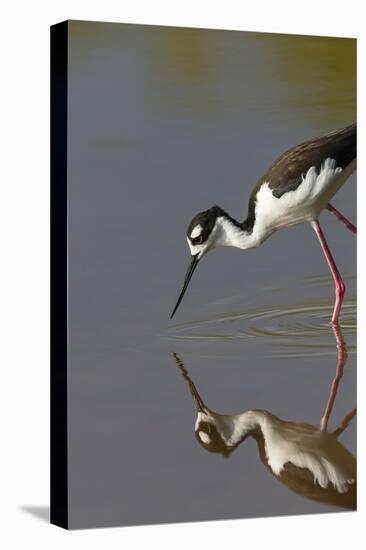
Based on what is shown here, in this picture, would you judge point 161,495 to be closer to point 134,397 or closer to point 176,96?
point 134,397

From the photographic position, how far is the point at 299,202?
7969mm

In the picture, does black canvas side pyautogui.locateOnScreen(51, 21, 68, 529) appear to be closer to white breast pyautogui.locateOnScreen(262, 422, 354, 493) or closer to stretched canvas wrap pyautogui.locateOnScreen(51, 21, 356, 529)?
stretched canvas wrap pyautogui.locateOnScreen(51, 21, 356, 529)

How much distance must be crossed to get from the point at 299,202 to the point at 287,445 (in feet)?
4.71

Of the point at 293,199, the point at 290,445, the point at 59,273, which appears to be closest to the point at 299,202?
the point at 293,199

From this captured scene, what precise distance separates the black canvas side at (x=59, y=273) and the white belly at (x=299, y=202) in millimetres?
1226

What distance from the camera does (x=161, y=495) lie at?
7.41m

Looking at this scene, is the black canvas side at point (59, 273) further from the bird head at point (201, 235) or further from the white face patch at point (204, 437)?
the white face patch at point (204, 437)

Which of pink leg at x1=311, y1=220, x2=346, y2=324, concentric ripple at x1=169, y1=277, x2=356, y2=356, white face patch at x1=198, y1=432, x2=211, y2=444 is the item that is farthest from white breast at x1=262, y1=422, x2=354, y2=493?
pink leg at x1=311, y1=220, x2=346, y2=324

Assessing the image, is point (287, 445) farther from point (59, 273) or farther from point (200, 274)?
point (59, 273)

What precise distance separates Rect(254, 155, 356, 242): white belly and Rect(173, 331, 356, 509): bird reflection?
1.02 m

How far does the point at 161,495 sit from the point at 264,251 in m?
1.56

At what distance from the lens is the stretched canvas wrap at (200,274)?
7.27 meters

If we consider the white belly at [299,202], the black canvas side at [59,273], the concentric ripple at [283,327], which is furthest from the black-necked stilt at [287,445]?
the white belly at [299,202]

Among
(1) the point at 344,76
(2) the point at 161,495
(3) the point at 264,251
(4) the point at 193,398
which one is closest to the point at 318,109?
(1) the point at 344,76
